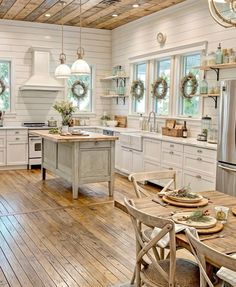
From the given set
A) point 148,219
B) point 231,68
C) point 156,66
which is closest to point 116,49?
point 156,66

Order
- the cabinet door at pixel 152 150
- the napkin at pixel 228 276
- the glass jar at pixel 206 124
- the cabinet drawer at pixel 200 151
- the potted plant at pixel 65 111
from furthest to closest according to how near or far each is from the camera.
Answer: the cabinet door at pixel 152 150, the potted plant at pixel 65 111, the glass jar at pixel 206 124, the cabinet drawer at pixel 200 151, the napkin at pixel 228 276

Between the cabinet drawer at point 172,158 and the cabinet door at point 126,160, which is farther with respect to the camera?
the cabinet door at point 126,160

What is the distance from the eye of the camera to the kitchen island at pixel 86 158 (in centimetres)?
552

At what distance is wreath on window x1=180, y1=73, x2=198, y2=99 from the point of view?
6.24 m

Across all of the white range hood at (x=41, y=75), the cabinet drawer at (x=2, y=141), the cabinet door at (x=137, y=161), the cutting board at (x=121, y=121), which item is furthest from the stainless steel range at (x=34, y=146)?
the cabinet door at (x=137, y=161)

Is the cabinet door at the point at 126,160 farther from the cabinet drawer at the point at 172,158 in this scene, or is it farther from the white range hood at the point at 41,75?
the white range hood at the point at 41,75

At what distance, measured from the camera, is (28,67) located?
829cm

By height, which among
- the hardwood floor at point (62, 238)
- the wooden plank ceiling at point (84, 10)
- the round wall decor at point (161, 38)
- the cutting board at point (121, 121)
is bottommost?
the hardwood floor at point (62, 238)

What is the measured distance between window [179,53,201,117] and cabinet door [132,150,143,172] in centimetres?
106

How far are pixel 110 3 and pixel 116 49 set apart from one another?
7.52 feet

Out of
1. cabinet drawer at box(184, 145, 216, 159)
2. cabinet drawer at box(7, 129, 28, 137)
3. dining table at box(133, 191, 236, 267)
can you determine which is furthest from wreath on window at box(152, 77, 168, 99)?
dining table at box(133, 191, 236, 267)

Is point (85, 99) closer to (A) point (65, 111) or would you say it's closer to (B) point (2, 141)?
(B) point (2, 141)

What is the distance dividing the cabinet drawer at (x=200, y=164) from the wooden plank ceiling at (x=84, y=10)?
2.82 meters

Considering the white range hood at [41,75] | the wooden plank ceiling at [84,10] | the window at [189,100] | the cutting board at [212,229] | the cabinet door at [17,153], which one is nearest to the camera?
the cutting board at [212,229]
